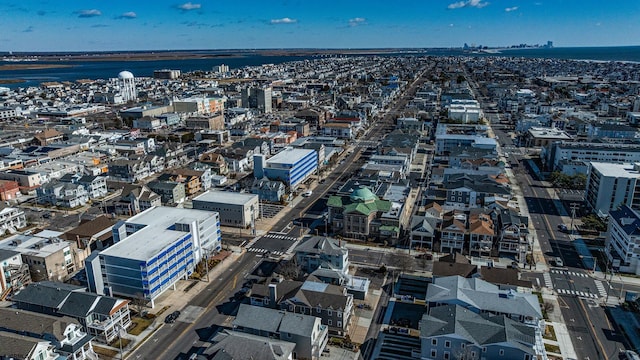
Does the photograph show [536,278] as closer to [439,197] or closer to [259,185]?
→ [439,197]

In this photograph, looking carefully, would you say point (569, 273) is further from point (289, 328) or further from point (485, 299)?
point (289, 328)

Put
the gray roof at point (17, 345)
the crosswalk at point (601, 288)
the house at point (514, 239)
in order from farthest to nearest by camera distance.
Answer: the house at point (514, 239) < the crosswalk at point (601, 288) < the gray roof at point (17, 345)

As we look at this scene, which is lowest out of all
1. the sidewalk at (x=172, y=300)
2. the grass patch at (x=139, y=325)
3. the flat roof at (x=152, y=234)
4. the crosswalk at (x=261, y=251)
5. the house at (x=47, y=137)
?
the sidewalk at (x=172, y=300)

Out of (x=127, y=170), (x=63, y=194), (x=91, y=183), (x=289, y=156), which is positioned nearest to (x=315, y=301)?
(x=289, y=156)

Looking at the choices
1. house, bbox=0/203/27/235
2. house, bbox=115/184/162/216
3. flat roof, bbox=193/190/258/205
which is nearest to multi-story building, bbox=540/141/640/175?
flat roof, bbox=193/190/258/205

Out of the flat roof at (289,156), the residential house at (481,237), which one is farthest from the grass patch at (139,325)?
the flat roof at (289,156)

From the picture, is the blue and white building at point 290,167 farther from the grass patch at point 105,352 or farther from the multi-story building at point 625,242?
the multi-story building at point 625,242

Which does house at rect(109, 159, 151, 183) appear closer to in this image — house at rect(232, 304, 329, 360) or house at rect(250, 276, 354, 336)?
house at rect(250, 276, 354, 336)
